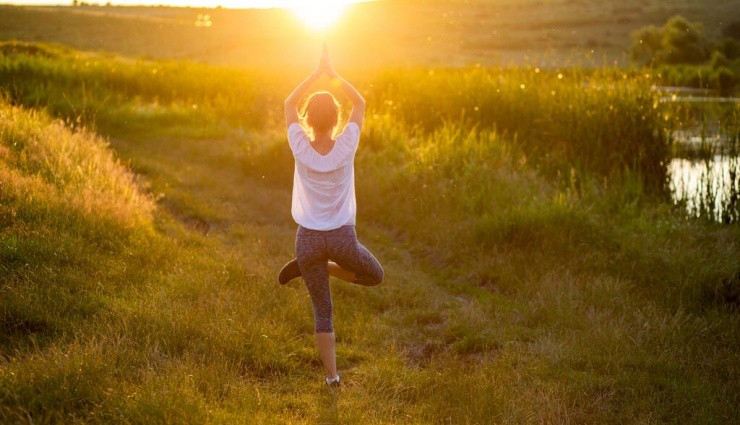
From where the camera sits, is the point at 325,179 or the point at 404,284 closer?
the point at 325,179

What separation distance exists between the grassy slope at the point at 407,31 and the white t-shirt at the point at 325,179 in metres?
46.8

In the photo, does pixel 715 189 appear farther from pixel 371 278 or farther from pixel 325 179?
pixel 325 179

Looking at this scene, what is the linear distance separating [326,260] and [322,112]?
3.55 ft

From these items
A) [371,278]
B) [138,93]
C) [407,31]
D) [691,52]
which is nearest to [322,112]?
[371,278]

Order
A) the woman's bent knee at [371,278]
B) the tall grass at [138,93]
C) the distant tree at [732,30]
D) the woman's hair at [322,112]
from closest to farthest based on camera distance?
the woman's hair at [322,112] < the woman's bent knee at [371,278] < the tall grass at [138,93] < the distant tree at [732,30]

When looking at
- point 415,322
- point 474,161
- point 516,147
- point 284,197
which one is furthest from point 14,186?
point 516,147

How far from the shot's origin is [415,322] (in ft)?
24.7

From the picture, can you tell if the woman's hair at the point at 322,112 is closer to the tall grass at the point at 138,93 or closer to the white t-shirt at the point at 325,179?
the white t-shirt at the point at 325,179

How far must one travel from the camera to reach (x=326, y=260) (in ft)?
17.7

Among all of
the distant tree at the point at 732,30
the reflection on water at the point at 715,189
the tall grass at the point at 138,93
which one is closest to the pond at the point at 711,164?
the reflection on water at the point at 715,189

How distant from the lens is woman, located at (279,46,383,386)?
5.18 m

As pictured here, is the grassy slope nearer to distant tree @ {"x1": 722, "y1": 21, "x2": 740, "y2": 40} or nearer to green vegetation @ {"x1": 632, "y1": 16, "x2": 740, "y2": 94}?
distant tree @ {"x1": 722, "y1": 21, "x2": 740, "y2": 40}

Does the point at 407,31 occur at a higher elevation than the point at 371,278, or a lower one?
higher

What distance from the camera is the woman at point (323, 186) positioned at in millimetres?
5180
